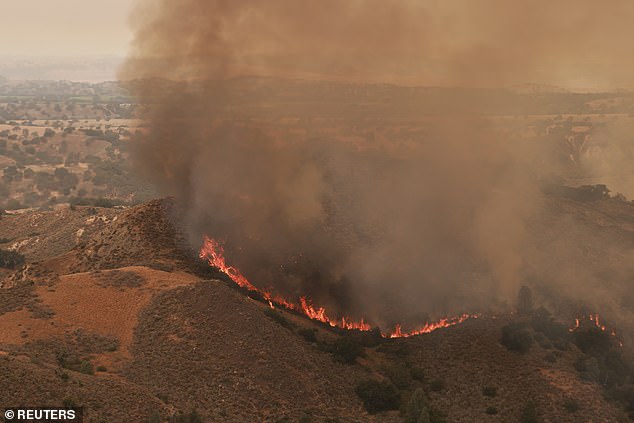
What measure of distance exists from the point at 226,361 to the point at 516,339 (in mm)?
17480

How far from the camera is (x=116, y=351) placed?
3131cm

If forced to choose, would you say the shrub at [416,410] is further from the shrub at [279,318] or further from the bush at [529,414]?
the shrub at [279,318]

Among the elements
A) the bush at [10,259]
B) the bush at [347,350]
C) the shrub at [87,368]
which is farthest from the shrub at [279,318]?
the bush at [10,259]

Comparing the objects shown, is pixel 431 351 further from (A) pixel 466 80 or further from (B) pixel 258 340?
(A) pixel 466 80

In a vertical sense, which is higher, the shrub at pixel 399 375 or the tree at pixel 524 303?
the tree at pixel 524 303

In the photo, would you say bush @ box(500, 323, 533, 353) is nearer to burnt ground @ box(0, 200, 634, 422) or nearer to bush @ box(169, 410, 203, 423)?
burnt ground @ box(0, 200, 634, 422)

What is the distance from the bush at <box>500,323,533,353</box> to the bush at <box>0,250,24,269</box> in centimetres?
4111

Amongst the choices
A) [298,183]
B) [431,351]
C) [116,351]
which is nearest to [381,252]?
[298,183]

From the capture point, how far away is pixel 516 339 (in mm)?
36344

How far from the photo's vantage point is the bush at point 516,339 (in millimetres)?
36034

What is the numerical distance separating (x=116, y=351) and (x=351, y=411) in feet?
41.1

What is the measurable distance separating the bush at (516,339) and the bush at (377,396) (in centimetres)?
855

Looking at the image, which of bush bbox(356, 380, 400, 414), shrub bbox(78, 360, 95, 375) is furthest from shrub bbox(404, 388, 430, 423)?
shrub bbox(78, 360, 95, 375)

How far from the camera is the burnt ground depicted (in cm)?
2683
